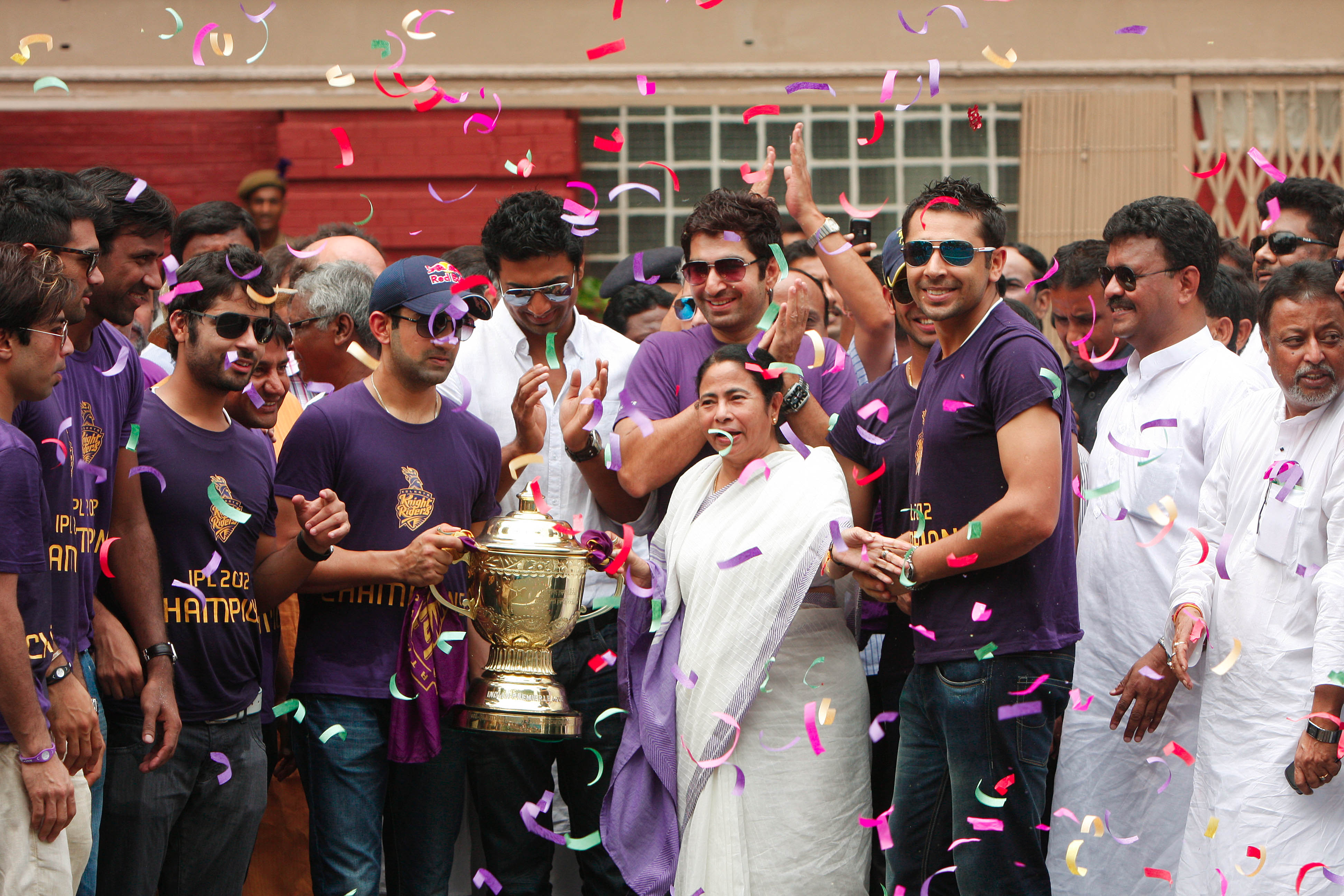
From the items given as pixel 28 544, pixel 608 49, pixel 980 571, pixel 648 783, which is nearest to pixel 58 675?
pixel 28 544

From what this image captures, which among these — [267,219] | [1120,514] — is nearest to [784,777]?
[1120,514]

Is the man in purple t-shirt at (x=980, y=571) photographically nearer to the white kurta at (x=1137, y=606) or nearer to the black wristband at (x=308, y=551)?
the white kurta at (x=1137, y=606)

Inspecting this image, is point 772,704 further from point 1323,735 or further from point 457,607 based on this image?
point 1323,735

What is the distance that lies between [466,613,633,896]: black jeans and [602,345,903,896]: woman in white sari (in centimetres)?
21

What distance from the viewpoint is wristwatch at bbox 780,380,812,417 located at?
4055mm

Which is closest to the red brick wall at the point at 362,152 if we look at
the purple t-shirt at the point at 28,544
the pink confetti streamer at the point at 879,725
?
the pink confetti streamer at the point at 879,725

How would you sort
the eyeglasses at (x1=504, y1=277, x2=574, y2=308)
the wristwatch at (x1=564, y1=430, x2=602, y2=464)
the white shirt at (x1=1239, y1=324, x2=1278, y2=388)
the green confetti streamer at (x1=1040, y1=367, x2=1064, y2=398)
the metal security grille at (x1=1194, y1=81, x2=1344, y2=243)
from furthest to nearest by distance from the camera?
the metal security grille at (x1=1194, y1=81, x2=1344, y2=243) < the white shirt at (x1=1239, y1=324, x2=1278, y2=388) < the eyeglasses at (x1=504, y1=277, x2=574, y2=308) < the wristwatch at (x1=564, y1=430, x2=602, y2=464) < the green confetti streamer at (x1=1040, y1=367, x2=1064, y2=398)

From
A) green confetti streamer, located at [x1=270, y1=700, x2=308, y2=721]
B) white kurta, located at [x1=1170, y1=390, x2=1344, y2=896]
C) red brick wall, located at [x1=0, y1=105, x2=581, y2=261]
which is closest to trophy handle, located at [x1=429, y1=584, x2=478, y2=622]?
A: green confetti streamer, located at [x1=270, y1=700, x2=308, y2=721]

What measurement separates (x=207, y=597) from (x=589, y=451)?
1.16 m

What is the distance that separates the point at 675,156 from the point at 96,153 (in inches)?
148

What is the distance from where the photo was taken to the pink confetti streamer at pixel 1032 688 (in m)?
3.41

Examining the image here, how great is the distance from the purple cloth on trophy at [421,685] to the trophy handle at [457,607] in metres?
0.12

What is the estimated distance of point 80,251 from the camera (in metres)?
3.38

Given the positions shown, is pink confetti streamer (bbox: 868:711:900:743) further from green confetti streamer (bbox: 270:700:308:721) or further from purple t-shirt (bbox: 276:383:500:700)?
green confetti streamer (bbox: 270:700:308:721)
